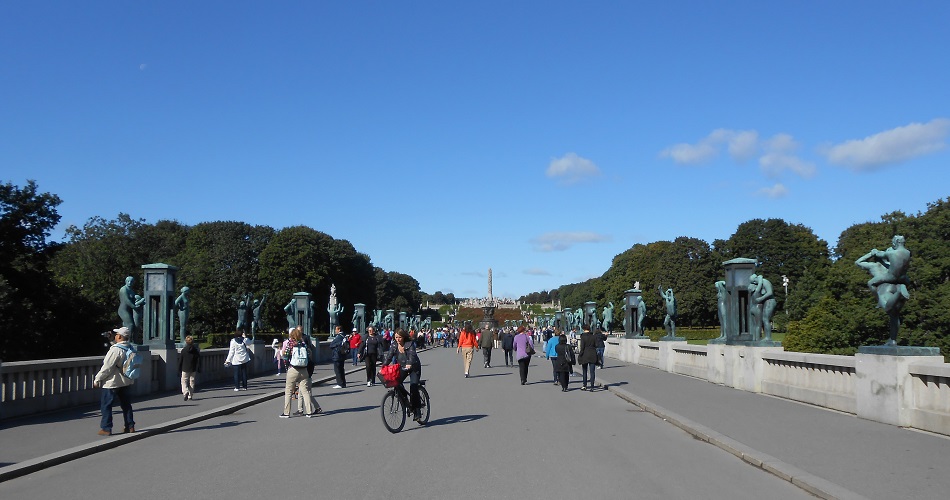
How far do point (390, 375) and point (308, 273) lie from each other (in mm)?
73444

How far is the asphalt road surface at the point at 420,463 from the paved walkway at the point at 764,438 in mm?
293

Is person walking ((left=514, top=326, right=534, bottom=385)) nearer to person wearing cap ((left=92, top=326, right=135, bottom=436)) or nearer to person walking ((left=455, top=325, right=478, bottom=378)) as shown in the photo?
person walking ((left=455, top=325, right=478, bottom=378))

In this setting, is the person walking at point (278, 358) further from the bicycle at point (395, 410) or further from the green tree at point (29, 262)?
the bicycle at point (395, 410)

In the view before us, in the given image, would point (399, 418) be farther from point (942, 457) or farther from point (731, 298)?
point (731, 298)

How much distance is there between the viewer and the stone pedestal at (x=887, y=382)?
41.0ft

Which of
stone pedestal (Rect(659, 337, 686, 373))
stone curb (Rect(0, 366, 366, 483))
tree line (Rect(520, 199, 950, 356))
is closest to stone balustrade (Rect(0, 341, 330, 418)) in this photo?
A: stone curb (Rect(0, 366, 366, 483))

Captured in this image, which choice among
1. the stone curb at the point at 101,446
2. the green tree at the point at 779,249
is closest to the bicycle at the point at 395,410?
the stone curb at the point at 101,446

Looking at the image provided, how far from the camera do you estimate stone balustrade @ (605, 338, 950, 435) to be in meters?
12.0

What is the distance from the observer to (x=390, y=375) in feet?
43.8

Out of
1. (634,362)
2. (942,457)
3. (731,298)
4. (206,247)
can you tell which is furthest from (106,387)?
(206,247)

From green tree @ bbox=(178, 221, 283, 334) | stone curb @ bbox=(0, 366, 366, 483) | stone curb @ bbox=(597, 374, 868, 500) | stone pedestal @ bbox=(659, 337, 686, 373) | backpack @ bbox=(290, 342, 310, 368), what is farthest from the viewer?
green tree @ bbox=(178, 221, 283, 334)

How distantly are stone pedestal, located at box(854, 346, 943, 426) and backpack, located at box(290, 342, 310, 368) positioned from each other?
9562 millimetres

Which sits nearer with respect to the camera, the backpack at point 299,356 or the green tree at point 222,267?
the backpack at point 299,356

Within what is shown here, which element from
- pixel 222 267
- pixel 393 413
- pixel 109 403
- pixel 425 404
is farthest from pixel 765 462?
pixel 222 267
